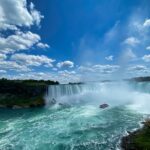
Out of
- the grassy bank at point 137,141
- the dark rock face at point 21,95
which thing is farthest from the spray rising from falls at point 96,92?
the grassy bank at point 137,141

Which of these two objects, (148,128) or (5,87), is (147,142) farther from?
(5,87)

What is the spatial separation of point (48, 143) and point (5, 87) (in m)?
41.4

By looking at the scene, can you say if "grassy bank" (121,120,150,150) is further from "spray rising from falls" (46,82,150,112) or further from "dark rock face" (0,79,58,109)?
"dark rock face" (0,79,58,109)

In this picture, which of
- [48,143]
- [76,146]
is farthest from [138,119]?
[48,143]

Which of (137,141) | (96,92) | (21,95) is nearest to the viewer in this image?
(137,141)

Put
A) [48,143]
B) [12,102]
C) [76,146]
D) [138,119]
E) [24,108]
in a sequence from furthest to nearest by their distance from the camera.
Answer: [12,102]
[24,108]
[138,119]
[48,143]
[76,146]

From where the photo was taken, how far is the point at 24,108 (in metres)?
42.5

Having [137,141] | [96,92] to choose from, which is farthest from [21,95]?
[137,141]

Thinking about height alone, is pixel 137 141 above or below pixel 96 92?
below

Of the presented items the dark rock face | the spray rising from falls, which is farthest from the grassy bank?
the dark rock face

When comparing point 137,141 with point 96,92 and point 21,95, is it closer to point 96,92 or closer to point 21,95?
point 96,92

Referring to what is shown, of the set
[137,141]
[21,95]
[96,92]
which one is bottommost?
[137,141]

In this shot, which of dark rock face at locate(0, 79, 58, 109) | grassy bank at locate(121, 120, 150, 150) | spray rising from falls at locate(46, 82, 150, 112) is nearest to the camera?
grassy bank at locate(121, 120, 150, 150)

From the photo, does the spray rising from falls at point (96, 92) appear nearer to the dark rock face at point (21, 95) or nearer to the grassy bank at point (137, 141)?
the dark rock face at point (21, 95)
